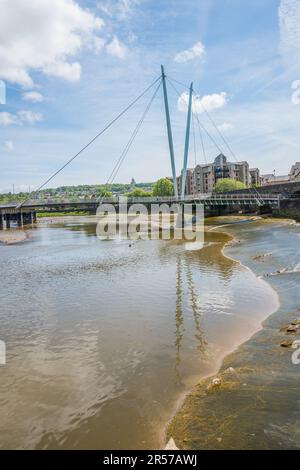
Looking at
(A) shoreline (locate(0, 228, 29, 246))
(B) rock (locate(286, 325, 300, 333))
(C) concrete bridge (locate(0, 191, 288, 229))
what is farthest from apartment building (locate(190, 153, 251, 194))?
(B) rock (locate(286, 325, 300, 333))

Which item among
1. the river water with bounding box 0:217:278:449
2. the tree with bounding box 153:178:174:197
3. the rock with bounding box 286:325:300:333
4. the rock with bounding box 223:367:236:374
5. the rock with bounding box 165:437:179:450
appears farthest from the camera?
the tree with bounding box 153:178:174:197

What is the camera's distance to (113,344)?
39.0 feet

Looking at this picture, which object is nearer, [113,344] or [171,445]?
[171,445]

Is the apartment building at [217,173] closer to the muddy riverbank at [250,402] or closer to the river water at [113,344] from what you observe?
the river water at [113,344]

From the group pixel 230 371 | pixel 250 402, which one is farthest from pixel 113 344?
pixel 250 402

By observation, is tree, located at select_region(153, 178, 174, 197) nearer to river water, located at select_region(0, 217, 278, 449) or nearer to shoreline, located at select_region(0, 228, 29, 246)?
shoreline, located at select_region(0, 228, 29, 246)

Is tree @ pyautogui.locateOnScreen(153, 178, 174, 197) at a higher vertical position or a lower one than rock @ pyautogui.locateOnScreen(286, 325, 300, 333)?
higher

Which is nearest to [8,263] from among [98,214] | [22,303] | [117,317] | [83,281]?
[83,281]

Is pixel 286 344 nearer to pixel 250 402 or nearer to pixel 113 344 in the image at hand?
pixel 250 402

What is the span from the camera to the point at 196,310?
1503cm

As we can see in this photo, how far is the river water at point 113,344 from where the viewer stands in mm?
7648

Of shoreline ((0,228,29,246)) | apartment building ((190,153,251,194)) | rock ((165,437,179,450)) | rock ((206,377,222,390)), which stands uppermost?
apartment building ((190,153,251,194))

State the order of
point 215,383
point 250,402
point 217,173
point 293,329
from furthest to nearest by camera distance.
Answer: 1. point 217,173
2. point 293,329
3. point 215,383
4. point 250,402

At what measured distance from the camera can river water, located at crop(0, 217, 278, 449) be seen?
765 cm
